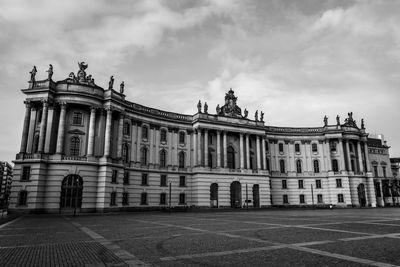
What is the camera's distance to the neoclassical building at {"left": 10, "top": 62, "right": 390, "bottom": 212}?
4338 centimetres

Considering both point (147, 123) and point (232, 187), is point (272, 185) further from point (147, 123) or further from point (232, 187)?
point (147, 123)

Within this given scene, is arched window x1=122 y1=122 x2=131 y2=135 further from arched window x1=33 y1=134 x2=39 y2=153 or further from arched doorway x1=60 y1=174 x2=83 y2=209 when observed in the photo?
arched window x1=33 y1=134 x2=39 y2=153

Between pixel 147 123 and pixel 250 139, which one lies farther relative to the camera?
pixel 250 139

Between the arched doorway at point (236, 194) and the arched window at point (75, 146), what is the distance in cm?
3189

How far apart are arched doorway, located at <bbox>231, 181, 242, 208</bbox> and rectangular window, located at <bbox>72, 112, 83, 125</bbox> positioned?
32.9 metres

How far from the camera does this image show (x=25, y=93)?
149ft

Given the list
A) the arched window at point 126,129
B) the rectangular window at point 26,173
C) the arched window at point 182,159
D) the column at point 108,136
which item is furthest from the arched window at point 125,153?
the rectangular window at point 26,173

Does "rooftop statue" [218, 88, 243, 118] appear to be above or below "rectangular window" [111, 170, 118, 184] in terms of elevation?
above

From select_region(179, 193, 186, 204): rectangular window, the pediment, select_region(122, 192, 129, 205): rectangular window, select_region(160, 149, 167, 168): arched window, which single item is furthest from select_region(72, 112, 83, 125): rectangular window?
select_region(179, 193, 186, 204): rectangular window

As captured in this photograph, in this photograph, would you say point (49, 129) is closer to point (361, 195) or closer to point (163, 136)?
point (163, 136)

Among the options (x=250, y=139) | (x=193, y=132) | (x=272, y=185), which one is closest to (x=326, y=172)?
(x=272, y=185)

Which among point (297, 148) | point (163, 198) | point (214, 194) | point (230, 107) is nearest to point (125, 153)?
point (163, 198)

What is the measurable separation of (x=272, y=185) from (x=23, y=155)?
52611 millimetres

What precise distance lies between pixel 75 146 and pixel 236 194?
33.8 m
